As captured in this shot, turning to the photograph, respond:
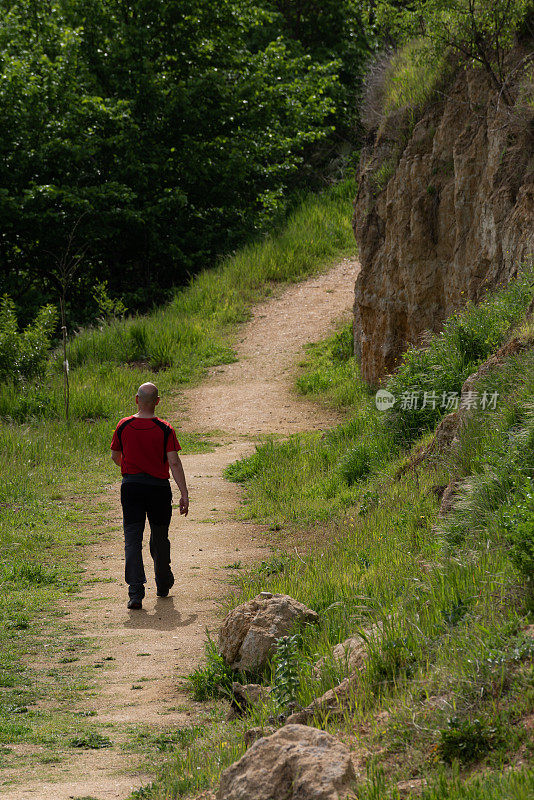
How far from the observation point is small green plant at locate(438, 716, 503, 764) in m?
3.05

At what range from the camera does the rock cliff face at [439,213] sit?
10.8 m

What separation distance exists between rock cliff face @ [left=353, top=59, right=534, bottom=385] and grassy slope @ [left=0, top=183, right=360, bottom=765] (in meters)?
3.66

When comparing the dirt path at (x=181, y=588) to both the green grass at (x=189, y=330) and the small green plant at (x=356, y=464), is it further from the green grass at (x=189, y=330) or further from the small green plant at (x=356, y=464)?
the small green plant at (x=356, y=464)

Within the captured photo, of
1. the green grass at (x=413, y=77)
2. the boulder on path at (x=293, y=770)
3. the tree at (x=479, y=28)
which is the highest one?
the tree at (x=479, y=28)

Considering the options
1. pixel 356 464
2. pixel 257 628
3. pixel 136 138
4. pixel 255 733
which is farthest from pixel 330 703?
pixel 136 138

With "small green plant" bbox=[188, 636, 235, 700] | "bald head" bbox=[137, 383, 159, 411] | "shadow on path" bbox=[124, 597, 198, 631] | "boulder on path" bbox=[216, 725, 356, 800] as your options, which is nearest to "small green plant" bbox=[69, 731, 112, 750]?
"small green plant" bbox=[188, 636, 235, 700]

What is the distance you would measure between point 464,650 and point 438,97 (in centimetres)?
1102

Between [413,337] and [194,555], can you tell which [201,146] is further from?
[194,555]

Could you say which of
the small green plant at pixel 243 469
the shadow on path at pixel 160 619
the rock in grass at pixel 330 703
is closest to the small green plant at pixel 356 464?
the small green plant at pixel 243 469

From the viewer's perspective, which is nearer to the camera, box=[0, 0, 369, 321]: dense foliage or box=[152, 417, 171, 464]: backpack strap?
box=[152, 417, 171, 464]: backpack strap

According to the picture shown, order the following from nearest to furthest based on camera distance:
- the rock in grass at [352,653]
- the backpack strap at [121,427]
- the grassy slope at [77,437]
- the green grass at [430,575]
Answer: the green grass at [430,575] < the rock in grass at [352,653] < the grassy slope at [77,437] < the backpack strap at [121,427]

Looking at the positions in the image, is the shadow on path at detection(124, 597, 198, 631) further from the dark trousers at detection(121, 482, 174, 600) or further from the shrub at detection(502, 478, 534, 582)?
the shrub at detection(502, 478, 534, 582)

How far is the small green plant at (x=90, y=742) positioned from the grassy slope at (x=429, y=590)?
488 millimetres

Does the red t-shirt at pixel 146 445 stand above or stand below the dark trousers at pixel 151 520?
above
